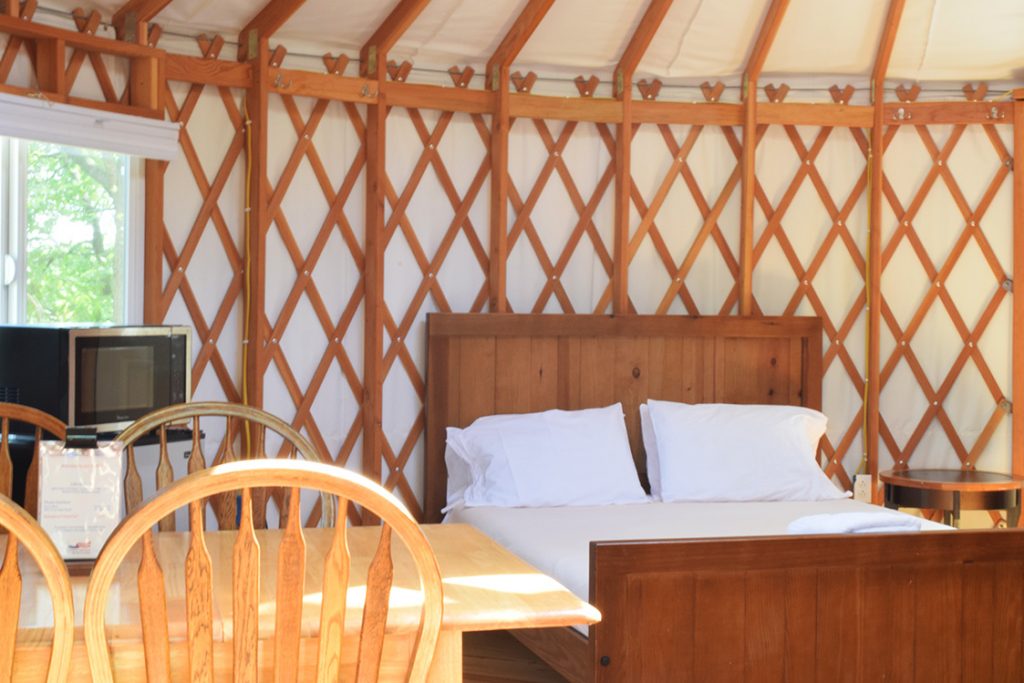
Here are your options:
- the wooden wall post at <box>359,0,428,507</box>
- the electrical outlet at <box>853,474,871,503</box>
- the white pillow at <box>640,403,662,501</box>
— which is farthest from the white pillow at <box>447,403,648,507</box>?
the electrical outlet at <box>853,474,871,503</box>

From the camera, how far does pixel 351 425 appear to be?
4.86 meters

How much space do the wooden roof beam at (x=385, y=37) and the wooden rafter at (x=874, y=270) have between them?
6.74 ft

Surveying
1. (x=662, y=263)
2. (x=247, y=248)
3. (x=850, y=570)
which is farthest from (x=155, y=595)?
(x=662, y=263)

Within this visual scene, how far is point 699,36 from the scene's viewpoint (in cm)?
504

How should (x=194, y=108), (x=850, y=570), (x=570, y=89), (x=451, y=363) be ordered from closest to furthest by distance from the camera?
(x=850, y=570) < (x=194, y=108) < (x=451, y=363) < (x=570, y=89)

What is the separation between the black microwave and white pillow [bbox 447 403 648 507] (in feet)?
4.10

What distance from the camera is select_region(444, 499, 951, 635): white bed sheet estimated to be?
346cm

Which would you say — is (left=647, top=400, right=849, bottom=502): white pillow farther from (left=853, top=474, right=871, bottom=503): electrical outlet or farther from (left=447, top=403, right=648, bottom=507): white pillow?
(left=853, top=474, right=871, bottom=503): electrical outlet

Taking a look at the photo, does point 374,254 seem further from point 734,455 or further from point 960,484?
point 960,484

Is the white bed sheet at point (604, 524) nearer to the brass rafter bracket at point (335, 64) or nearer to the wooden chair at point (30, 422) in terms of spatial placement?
the wooden chair at point (30, 422)

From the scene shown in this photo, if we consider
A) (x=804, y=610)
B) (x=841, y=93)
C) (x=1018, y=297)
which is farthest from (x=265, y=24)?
(x=1018, y=297)

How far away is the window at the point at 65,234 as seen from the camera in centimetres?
405

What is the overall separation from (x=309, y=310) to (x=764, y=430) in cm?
184

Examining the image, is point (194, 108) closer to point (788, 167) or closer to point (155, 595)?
point (788, 167)
